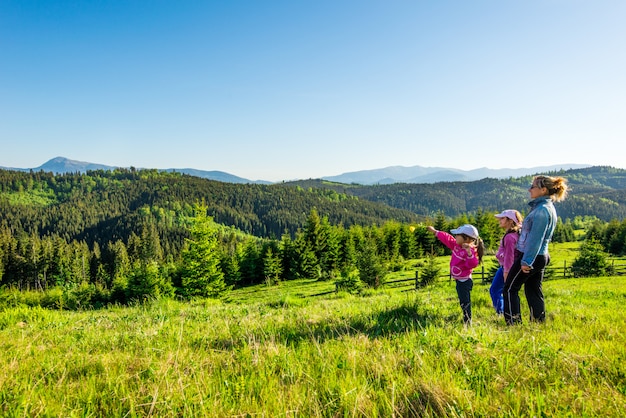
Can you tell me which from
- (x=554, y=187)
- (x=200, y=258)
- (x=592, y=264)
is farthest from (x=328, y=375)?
(x=592, y=264)

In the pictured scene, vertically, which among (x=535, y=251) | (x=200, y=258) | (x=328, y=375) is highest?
(x=535, y=251)

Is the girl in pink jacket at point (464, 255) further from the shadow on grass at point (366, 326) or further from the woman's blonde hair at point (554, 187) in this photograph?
the woman's blonde hair at point (554, 187)

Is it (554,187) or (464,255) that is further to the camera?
(464,255)

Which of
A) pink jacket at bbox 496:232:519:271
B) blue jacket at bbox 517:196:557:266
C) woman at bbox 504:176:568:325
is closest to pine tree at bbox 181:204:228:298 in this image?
pink jacket at bbox 496:232:519:271

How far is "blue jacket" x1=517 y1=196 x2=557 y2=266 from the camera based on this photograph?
4.32m

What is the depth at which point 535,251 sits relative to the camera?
169 inches

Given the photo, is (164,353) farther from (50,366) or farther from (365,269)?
(365,269)

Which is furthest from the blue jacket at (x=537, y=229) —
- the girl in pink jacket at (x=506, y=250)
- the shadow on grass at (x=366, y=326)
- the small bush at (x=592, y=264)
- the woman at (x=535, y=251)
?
the small bush at (x=592, y=264)

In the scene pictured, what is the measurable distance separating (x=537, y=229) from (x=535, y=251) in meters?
0.32

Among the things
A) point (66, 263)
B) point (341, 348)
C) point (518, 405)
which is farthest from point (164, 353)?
point (66, 263)

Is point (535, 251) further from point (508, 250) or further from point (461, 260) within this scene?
point (461, 260)

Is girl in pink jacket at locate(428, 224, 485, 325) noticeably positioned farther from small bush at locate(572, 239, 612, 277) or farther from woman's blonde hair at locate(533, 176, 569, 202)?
small bush at locate(572, 239, 612, 277)

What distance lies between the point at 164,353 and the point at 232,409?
1458 mm

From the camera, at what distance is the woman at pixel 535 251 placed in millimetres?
4328
